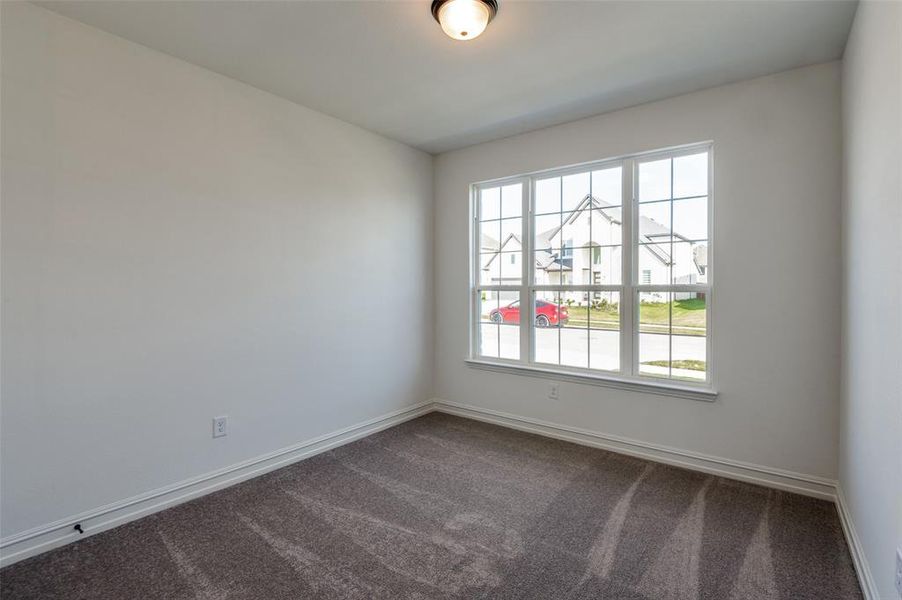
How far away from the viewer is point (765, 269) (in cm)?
266

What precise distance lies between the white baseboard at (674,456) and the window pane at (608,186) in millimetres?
1827

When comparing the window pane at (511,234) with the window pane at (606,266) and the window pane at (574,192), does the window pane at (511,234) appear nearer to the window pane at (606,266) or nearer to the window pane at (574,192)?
the window pane at (574,192)

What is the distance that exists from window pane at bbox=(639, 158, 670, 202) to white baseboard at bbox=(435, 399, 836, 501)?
71.8 inches

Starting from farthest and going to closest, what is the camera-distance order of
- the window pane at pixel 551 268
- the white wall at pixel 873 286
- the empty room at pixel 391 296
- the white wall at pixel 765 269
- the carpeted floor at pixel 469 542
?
the window pane at pixel 551 268, the white wall at pixel 765 269, the empty room at pixel 391 296, the carpeted floor at pixel 469 542, the white wall at pixel 873 286

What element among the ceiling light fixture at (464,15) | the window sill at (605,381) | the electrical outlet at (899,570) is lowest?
the electrical outlet at (899,570)

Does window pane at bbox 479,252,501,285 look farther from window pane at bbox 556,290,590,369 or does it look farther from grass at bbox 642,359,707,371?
grass at bbox 642,359,707,371

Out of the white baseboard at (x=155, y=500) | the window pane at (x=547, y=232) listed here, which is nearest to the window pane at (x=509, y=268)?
the window pane at (x=547, y=232)

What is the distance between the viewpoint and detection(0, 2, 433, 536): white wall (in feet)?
6.52

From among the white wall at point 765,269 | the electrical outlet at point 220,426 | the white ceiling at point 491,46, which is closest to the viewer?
the white ceiling at point 491,46

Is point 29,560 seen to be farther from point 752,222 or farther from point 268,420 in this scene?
point 752,222

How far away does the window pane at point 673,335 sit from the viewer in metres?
2.95

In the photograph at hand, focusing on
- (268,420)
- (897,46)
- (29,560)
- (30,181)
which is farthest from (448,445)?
(897,46)

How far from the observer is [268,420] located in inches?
115

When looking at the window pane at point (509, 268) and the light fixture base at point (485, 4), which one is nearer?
the light fixture base at point (485, 4)
